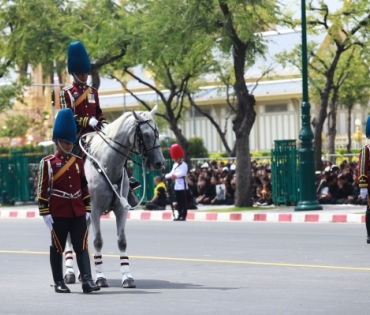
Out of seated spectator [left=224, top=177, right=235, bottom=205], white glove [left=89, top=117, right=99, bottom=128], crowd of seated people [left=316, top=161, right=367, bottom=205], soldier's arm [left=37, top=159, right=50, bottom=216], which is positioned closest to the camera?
soldier's arm [left=37, top=159, right=50, bottom=216]

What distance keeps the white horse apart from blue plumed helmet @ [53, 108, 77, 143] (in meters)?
1.41

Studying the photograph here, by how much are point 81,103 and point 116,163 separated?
2.93 feet

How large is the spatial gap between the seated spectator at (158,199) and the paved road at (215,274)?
8644mm

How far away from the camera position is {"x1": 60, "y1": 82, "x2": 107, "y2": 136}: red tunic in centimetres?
1370

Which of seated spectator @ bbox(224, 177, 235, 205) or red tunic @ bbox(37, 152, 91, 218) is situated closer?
red tunic @ bbox(37, 152, 91, 218)

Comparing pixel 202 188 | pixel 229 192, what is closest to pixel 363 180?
pixel 229 192

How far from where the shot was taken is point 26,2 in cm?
3488

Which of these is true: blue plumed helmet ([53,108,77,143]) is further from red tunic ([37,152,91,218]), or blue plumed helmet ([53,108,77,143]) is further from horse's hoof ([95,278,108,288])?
horse's hoof ([95,278,108,288])

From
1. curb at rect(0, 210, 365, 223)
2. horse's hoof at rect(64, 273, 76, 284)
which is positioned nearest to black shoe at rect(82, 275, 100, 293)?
horse's hoof at rect(64, 273, 76, 284)

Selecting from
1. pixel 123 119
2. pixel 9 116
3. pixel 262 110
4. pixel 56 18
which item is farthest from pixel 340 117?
pixel 123 119

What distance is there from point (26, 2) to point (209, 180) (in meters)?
8.15

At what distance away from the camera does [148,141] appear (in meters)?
13.3

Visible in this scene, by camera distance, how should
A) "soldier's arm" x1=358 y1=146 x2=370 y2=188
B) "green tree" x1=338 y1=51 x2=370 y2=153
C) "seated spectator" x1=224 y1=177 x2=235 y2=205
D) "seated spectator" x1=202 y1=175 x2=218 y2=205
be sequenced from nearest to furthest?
"soldier's arm" x1=358 y1=146 x2=370 y2=188
"seated spectator" x1=224 y1=177 x2=235 y2=205
"seated spectator" x1=202 y1=175 x2=218 y2=205
"green tree" x1=338 y1=51 x2=370 y2=153

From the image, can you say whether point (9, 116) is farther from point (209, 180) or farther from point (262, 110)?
point (209, 180)
